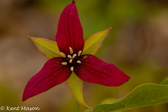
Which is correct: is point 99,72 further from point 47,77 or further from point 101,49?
point 101,49

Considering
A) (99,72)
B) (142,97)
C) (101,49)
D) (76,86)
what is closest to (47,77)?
(76,86)

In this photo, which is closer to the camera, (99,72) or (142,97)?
(142,97)

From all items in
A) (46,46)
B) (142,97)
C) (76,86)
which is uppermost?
(46,46)

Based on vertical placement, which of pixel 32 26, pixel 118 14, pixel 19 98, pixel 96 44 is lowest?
pixel 19 98

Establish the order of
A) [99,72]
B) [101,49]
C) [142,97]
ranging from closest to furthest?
[142,97] < [99,72] < [101,49]

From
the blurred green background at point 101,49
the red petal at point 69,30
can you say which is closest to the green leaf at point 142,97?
the red petal at point 69,30

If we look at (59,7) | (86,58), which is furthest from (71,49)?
(59,7)

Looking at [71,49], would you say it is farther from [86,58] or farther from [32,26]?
[32,26]
